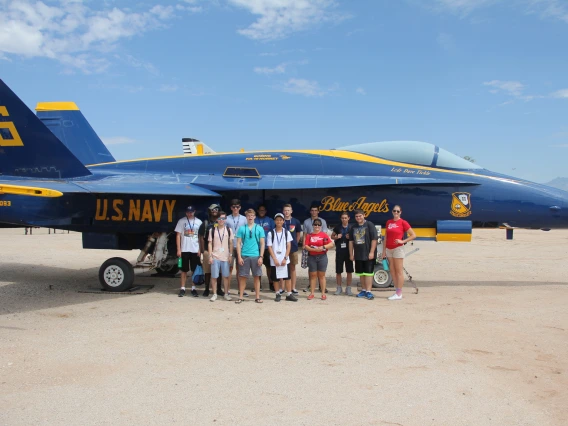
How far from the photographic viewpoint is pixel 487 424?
10.6 feet

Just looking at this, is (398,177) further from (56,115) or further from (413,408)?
(56,115)

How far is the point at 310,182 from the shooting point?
8680 mm

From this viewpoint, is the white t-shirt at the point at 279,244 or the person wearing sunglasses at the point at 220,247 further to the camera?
the white t-shirt at the point at 279,244

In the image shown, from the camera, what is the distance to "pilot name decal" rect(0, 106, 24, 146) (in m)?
8.79

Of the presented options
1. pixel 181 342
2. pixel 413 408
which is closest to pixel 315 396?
pixel 413 408

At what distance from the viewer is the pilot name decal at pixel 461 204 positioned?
866 cm

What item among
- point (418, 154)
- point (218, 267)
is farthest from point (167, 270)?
point (418, 154)

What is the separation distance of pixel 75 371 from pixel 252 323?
2415 millimetres

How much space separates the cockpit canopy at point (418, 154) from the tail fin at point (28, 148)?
628 cm

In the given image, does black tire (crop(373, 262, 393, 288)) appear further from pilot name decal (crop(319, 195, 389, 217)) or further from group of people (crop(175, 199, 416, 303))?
pilot name decal (crop(319, 195, 389, 217))

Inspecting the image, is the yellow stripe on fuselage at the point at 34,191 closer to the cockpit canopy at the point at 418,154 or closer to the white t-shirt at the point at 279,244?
the white t-shirt at the point at 279,244

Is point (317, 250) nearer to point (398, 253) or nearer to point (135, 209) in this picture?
point (398, 253)

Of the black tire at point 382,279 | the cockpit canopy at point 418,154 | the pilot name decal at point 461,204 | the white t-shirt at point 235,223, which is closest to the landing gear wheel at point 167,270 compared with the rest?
the white t-shirt at point 235,223

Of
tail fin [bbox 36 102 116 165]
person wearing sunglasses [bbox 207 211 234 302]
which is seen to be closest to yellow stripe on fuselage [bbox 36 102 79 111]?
tail fin [bbox 36 102 116 165]
